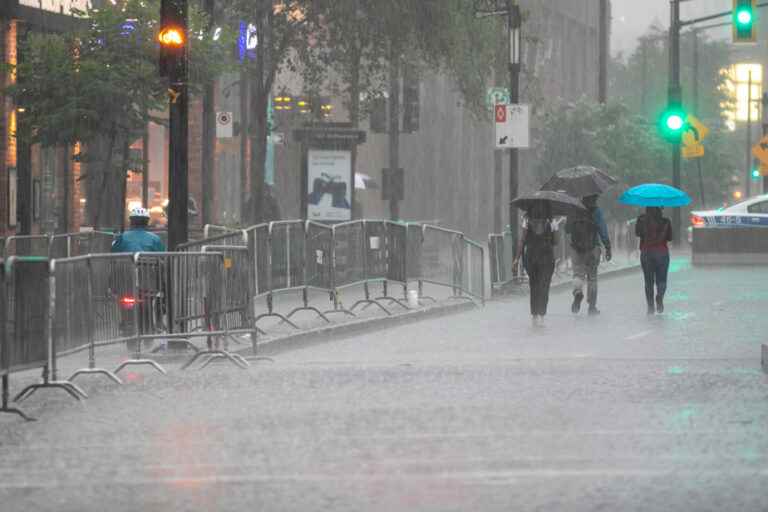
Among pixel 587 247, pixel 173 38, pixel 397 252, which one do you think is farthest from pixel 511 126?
pixel 173 38

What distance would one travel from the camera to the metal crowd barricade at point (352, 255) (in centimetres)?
2567

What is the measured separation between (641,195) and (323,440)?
617 inches

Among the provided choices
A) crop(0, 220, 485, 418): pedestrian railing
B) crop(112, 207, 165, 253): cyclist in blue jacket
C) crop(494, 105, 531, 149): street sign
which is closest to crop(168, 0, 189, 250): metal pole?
crop(0, 220, 485, 418): pedestrian railing

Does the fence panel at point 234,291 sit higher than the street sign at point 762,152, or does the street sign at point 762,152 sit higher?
the street sign at point 762,152

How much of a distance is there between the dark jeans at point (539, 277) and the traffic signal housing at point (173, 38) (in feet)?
22.0

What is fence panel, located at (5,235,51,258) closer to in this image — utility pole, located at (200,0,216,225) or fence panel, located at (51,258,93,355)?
utility pole, located at (200,0,216,225)

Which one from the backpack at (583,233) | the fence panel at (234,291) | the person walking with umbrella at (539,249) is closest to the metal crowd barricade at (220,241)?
the fence panel at (234,291)

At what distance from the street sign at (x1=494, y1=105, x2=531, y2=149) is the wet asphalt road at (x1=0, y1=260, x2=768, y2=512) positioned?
42.5 ft

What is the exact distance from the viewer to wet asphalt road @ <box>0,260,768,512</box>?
32.2ft

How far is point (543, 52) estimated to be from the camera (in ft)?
266

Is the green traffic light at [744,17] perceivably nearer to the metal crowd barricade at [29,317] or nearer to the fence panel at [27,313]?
the metal crowd barricade at [29,317]

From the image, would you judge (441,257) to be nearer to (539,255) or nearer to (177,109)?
(539,255)

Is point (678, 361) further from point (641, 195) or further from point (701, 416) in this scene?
point (641, 195)

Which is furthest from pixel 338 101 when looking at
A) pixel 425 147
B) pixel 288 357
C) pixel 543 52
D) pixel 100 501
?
pixel 100 501
